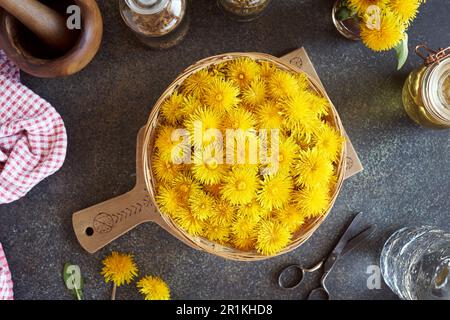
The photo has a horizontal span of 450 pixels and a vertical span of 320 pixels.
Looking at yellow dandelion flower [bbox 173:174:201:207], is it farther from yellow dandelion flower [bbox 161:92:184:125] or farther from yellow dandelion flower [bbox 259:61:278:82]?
yellow dandelion flower [bbox 259:61:278:82]

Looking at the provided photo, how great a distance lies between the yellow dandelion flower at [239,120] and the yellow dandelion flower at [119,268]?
38 centimetres

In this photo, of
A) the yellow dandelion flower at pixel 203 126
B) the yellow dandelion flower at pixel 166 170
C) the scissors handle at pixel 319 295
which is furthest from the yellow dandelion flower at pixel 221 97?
the scissors handle at pixel 319 295

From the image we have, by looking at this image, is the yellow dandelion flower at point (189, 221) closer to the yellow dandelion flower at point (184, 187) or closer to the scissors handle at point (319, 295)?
the yellow dandelion flower at point (184, 187)

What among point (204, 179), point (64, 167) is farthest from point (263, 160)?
point (64, 167)

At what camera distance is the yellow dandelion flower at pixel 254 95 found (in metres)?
0.77

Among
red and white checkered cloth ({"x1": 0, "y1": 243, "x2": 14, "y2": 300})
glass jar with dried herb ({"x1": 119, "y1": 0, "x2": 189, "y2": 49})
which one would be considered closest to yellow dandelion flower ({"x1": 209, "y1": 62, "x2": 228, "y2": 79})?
glass jar with dried herb ({"x1": 119, "y1": 0, "x2": 189, "y2": 49})

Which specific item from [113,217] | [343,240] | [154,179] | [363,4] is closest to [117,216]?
[113,217]

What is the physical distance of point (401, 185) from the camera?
3.18 ft

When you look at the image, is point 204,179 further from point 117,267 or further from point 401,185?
point 401,185

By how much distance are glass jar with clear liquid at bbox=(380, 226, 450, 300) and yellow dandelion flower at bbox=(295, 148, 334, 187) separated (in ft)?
1.02

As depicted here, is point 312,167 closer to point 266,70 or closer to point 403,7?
point 266,70

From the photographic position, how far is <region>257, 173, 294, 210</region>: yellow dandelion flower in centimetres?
75

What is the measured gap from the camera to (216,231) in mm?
795

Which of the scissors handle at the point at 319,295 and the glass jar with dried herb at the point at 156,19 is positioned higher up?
the glass jar with dried herb at the point at 156,19
